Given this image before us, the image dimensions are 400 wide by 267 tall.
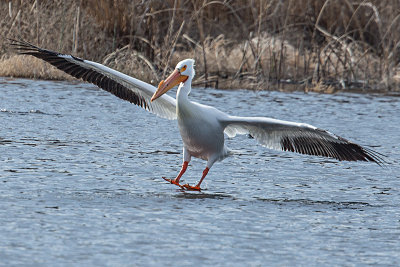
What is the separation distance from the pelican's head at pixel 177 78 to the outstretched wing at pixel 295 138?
58cm

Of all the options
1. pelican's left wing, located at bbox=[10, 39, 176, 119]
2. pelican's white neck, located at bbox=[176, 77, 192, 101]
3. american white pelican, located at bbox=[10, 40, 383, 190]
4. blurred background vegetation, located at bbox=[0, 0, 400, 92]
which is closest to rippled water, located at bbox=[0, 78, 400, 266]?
american white pelican, located at bbox=[10, 40, 383, 190]

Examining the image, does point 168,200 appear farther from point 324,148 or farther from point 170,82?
point 324,148

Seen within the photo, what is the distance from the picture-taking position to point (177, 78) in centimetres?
797

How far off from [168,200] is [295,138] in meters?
1.61

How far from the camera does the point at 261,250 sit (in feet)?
17.6

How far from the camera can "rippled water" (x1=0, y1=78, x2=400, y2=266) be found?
5258mm

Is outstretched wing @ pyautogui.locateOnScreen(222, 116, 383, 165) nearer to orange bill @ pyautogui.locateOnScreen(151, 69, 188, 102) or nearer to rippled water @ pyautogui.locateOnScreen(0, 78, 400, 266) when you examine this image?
rippled water @ pyautogui.locateOnScreen(0, 78, 400, 266)

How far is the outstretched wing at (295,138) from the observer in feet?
24.9

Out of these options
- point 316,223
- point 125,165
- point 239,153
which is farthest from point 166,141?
point 316,223

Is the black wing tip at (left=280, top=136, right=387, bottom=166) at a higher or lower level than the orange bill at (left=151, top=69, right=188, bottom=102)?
Result: lower

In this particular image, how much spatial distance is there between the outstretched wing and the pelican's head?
576mm

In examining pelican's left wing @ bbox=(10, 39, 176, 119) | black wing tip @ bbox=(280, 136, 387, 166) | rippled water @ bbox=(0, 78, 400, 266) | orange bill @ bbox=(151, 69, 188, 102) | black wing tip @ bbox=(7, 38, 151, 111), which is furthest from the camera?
black wing tip @ bbox=(7, 38, 151, 111)

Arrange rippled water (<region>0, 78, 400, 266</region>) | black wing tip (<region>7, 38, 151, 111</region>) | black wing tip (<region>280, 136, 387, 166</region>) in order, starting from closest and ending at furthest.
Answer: rippled water (<region>0, 78, 400, 266</region>)
black wing tip (<region>280, 136, 387, 166</region>)
black wing tip (<region>7, 38, 151, 111</region>)

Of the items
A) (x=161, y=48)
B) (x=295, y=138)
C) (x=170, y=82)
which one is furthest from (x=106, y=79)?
(x=161, y=48)
